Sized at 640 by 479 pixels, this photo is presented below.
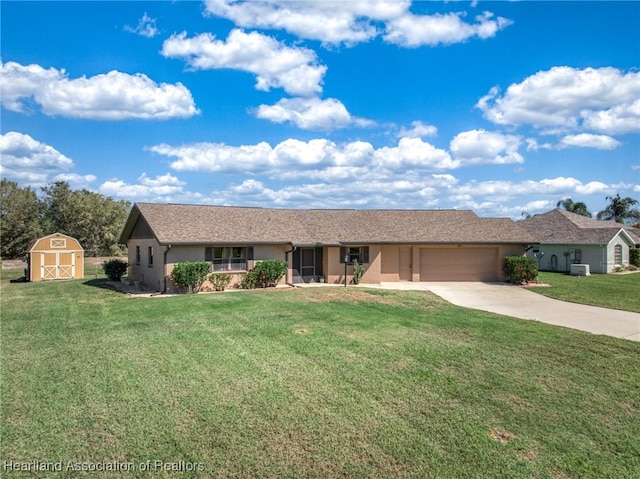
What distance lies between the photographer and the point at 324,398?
6.51 m

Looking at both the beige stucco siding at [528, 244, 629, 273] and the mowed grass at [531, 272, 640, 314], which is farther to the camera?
the beige stucco siding at [528, 244, 629, 273]

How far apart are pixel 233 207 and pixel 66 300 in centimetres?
993

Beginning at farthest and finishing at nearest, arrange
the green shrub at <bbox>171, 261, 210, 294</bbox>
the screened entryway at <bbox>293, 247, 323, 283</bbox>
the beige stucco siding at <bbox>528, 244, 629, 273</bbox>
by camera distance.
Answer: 1. the beige stucco siding at <bbox>528, 244, 629, 273</bbox>
2. the screened entryway at <bbox>293, 247, 323, 283</bbox>
3. the green shrub at <bbox>171, 261, 210, 294</bbox>

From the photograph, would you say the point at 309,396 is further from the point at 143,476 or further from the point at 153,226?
the point at 153,226

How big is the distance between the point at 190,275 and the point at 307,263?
263 inches

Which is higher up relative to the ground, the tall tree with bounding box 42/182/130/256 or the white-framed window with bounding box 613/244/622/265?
the tall tree with bounding box 42/182/130/256

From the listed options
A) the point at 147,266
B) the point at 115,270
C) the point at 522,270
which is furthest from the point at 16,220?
the point at 522,270

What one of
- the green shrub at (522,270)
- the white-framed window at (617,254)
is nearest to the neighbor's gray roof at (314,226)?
the green shrub at (522,270)

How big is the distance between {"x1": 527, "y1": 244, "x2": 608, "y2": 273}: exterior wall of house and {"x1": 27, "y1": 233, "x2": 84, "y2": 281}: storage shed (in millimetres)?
29480

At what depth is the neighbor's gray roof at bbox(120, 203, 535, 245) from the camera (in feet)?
66.6

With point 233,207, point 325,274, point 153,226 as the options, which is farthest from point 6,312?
point 325,274

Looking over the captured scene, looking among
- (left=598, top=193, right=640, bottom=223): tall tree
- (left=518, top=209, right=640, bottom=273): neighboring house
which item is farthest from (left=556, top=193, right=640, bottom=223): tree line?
(left=518, top=209, right=640, bottom=273): neighboring house

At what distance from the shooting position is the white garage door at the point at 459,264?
24656mm

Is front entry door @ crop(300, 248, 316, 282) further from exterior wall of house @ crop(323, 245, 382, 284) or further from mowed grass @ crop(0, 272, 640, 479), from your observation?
mowed grass @ crop(0, 272, 640, 479)
